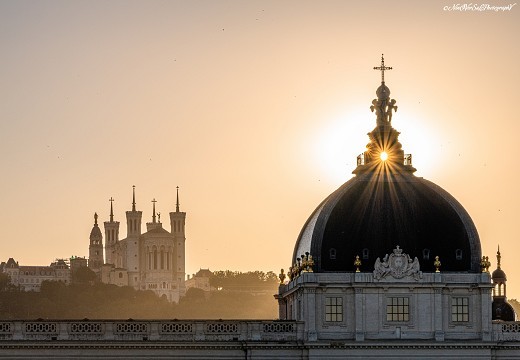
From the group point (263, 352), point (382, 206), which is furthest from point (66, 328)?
point (382, 206)

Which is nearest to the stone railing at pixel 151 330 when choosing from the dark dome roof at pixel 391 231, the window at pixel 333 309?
the window at pixel 333 309

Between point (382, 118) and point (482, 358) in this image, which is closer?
point (482, 358)

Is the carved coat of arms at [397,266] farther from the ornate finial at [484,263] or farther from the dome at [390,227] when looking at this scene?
the ornate finial at [484,263]

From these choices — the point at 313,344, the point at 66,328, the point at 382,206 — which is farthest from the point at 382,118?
the point at 66,328

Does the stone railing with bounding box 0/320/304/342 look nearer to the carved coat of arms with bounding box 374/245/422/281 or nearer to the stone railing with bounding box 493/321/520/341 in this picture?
the carved coat of arms with bounding box 374/245/422/281

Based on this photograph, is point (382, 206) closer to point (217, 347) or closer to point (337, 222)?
point (337, 222)

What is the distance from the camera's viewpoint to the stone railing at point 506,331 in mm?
115750

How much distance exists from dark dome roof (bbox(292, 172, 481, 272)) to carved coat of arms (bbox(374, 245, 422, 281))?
649 millimetres

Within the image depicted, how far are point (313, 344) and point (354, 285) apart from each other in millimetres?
4057

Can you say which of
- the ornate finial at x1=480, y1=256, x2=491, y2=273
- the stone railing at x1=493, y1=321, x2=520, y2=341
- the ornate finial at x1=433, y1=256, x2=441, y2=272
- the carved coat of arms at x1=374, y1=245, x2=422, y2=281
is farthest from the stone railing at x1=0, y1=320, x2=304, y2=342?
the stone railing at x1=493, y1=321, x2=520, y2=341

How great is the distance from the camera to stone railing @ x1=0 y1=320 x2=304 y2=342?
372 feet

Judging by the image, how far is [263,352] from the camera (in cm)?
11444

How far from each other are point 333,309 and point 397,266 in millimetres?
4371

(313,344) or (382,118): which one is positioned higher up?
(382,118)
